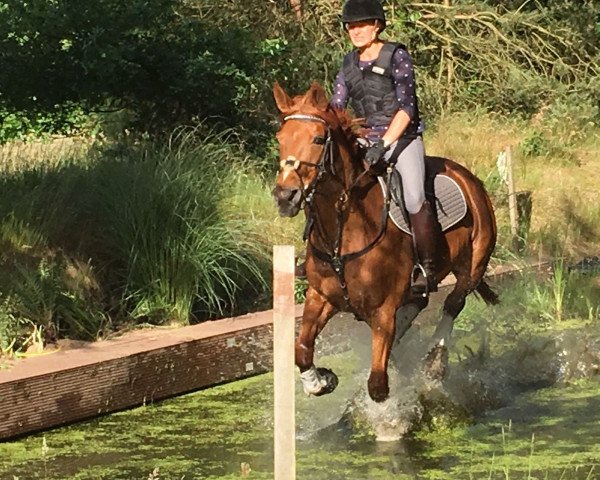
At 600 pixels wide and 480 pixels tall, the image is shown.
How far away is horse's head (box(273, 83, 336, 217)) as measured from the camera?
6.44 metres

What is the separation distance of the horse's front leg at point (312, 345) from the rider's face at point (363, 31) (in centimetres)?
145

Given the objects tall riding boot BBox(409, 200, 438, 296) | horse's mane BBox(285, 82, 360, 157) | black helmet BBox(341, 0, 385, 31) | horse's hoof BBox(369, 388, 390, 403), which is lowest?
horse's hoof BBox(369, 388, 390, 403)

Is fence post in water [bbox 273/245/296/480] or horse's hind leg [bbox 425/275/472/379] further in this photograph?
horse's hind leg [bbox 425/275/472/379]

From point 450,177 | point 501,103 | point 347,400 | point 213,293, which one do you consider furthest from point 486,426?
point 501,103

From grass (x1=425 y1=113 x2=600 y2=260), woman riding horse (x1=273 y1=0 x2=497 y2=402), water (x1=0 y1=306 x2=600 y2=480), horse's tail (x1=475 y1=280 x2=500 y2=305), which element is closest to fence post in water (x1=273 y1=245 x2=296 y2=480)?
water (x1=0 y1=306 x2=600 y2=480)

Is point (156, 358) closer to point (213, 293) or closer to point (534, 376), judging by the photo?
point (213, 293)

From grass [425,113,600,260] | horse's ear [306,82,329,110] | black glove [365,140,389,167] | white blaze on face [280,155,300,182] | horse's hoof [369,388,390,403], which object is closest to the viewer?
white blaze on face [280,155,300,182]

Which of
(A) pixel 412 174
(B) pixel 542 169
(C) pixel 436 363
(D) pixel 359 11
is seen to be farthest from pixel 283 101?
(B) pixel 542 169

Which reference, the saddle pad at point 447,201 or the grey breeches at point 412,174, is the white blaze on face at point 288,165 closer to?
the grey breeches at point 412,174

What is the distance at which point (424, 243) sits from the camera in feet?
25.1

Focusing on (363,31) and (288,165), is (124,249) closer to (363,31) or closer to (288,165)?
(363,31)

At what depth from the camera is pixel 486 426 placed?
7957mm

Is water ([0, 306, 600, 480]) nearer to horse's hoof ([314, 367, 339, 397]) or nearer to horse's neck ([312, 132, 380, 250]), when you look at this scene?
horse's hoof ([314, 367, 339, 397])

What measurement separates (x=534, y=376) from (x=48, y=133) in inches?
360
